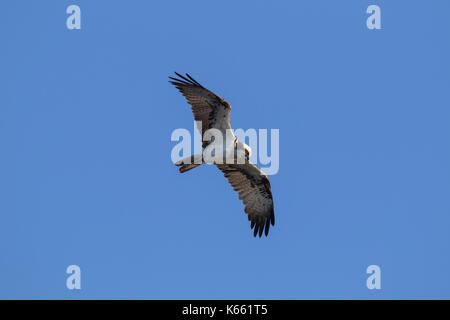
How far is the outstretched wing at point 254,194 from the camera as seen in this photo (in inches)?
545

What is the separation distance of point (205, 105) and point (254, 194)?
2498mm

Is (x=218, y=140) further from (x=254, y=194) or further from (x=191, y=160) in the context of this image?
(x=254, y=194)

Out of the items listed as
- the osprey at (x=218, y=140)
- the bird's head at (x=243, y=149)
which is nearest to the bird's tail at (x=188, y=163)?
the osprey at (x=218, y=140)

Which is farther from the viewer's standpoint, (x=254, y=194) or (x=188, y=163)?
(x=254, y=194)

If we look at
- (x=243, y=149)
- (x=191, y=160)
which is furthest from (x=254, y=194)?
(x=191, y=160)

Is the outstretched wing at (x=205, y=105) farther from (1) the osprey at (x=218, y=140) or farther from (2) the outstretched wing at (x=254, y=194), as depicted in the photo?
(2) the outstretched wing at (x=254, y=194)

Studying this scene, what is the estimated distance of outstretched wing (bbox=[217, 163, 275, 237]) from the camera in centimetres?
1384

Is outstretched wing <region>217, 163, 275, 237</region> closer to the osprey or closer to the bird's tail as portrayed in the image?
the osprey

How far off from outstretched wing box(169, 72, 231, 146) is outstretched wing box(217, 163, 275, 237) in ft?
4.16

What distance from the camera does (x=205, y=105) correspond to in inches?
505
